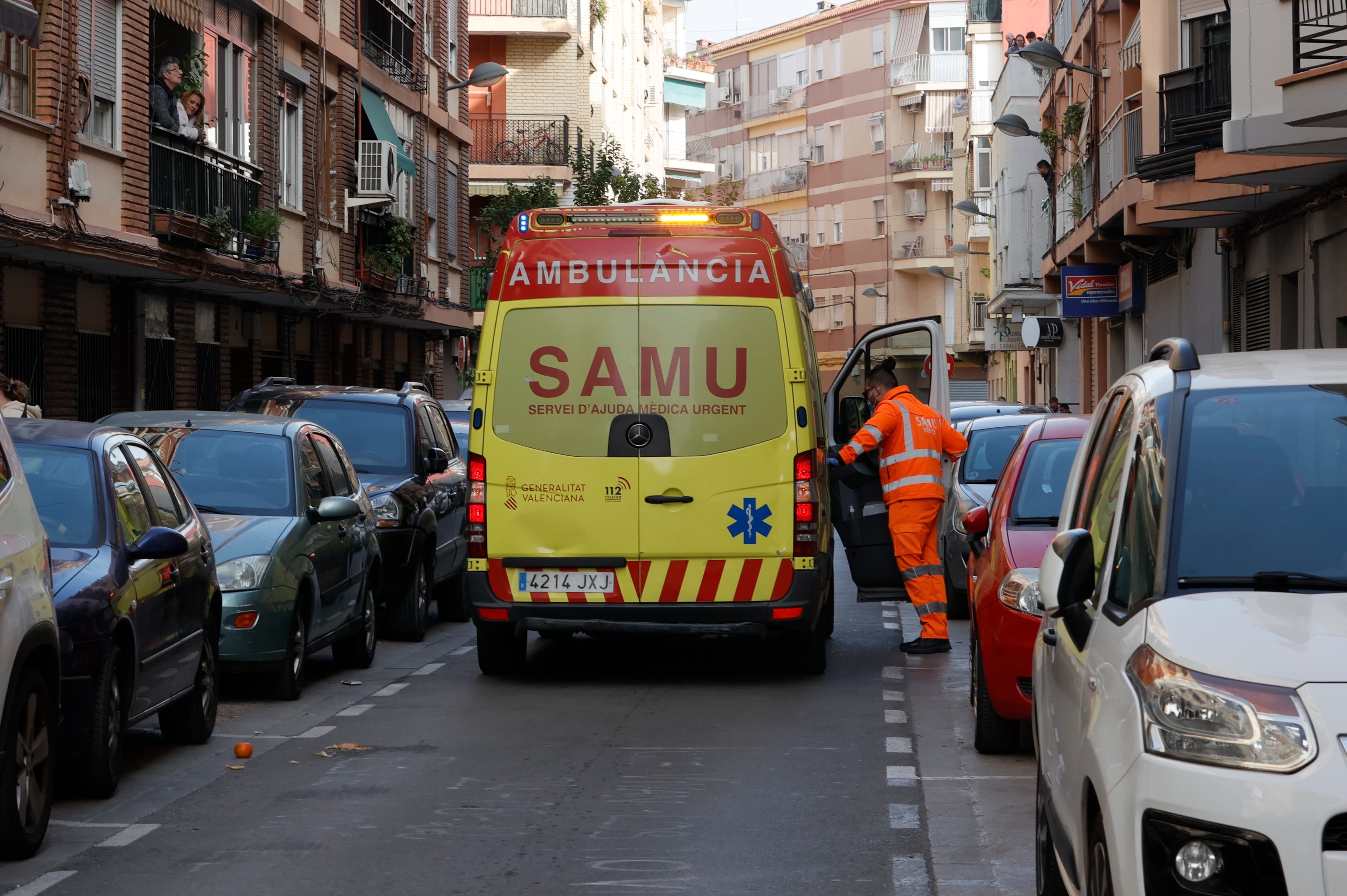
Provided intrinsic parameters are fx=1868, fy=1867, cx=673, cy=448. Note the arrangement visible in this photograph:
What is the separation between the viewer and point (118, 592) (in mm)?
7602

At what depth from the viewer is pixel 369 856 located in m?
6.68

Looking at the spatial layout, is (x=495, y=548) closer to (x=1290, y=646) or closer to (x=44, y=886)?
(x=44, y=886)

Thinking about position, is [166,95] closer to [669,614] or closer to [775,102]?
[669,614]

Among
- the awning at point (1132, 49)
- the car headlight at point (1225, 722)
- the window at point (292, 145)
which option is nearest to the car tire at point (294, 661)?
the car headlight at point (1225, 722)

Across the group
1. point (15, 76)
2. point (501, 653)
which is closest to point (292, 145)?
point (15, 76)

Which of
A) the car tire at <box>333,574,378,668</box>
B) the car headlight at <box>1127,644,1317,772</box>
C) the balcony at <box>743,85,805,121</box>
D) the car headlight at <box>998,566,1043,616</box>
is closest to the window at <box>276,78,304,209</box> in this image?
the car tire at <box>333,574,378,668</box>

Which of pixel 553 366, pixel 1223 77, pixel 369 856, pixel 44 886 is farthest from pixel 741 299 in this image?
pixel 1223 77

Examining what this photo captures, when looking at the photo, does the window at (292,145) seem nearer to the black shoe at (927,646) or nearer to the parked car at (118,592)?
the black shoe at (927,646)

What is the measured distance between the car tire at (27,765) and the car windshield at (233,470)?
4171mm

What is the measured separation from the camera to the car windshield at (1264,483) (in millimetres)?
4496

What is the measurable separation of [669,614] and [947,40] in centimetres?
6462

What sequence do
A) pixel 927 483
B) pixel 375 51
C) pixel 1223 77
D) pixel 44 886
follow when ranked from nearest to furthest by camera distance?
pixel 44 886 → pixel 927 483 → pixel 1223 77 → pixel 375 51

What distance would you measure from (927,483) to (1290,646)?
8.86 meters

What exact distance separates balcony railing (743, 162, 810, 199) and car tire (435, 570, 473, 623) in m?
63.5
